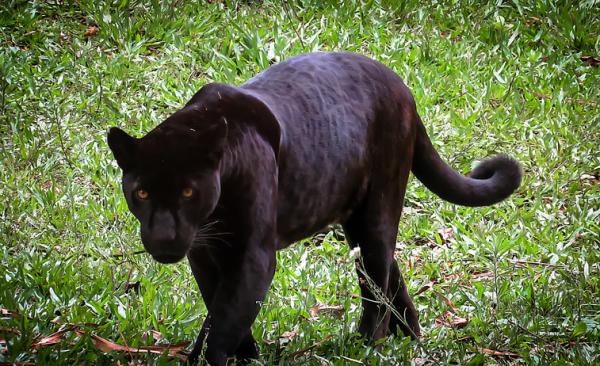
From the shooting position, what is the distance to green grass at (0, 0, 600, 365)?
5223 mm

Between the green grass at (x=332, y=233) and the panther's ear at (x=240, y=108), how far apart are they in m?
1.00

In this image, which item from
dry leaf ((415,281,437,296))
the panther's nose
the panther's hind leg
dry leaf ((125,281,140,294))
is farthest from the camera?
dry leaf ((415,281,437,296))

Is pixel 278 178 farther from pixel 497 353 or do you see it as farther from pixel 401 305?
pixel 497 353

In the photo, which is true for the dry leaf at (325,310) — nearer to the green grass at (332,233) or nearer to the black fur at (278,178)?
the green grass at (332,233)

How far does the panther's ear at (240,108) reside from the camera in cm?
420

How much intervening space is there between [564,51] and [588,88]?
67 centimetres

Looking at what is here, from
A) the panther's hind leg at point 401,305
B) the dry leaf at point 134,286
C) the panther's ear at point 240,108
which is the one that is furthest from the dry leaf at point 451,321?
the panther's ear at point 240,108

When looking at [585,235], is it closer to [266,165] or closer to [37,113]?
[266,165]

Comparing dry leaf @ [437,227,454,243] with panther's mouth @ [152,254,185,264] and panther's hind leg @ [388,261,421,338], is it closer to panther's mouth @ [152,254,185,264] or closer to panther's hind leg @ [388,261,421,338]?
panther's hind leg @ [388,261,421,338]

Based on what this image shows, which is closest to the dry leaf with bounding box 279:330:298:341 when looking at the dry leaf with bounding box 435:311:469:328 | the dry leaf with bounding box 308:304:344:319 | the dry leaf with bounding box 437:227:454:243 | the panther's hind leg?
the dry leaf with bounding box 308:304:344:319

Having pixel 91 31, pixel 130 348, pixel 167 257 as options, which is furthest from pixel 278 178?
pixel 91 31

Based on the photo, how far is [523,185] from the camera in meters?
7.29

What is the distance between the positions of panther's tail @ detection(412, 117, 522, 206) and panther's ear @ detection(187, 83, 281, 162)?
3.56ft

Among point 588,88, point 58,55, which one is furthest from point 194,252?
point 588,88
